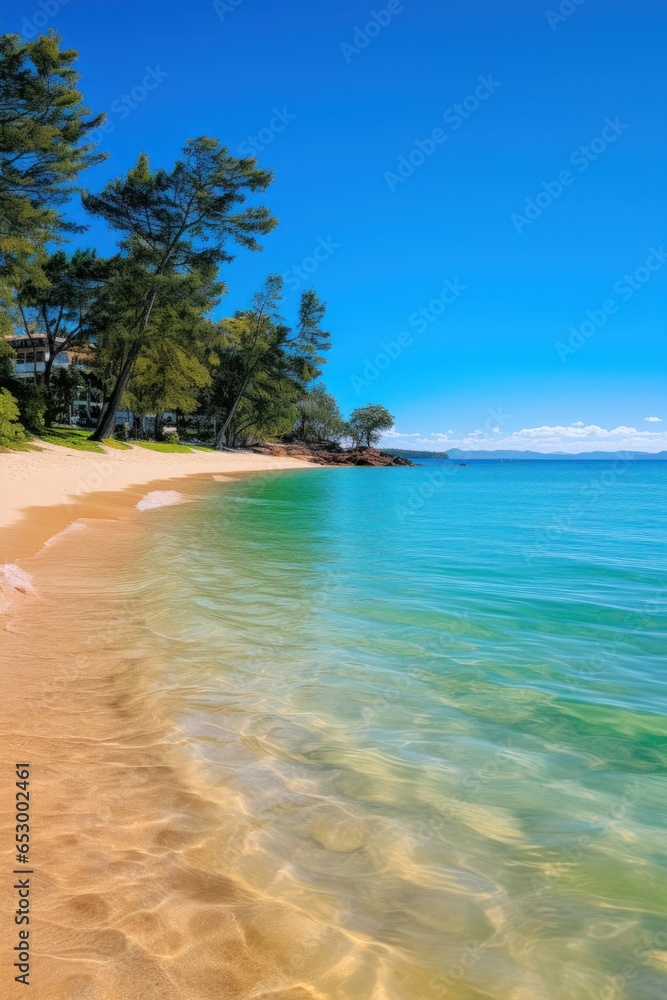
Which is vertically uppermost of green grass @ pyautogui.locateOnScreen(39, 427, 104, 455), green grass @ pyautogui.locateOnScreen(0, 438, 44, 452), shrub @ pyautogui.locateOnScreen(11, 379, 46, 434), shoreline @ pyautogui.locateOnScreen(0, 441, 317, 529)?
shrub @ pyautogui.locateOnScreen(11, 379, 46, 434)

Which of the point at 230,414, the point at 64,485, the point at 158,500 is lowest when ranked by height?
the point at 158,500

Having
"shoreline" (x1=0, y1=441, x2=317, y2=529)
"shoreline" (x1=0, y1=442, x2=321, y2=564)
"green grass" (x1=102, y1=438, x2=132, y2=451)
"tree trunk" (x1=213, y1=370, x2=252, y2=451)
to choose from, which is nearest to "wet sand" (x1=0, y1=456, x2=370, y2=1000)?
"shoreline" (x1=0, y1=442, x2=321, y2=564)

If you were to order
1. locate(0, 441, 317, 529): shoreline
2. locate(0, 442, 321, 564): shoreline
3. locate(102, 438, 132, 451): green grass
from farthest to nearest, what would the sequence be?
locate(102, 438, 132, 451): green grass < locate(0, 441, 317, 529): shoreline < locate(0, 442, 321, 564): shoreline

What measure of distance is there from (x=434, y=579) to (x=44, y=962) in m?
9.19

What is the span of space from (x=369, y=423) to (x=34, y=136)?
322 feet

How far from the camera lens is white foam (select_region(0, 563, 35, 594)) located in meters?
7.34

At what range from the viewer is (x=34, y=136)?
25.6 meters

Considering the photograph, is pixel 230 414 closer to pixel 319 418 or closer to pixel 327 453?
pixel 327 453

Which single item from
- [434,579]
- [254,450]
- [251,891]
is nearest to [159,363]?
[254,450]

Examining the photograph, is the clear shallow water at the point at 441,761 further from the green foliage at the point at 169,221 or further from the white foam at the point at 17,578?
the green foliage at the point at 169,221

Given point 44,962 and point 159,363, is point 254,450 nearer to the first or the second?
point 159,363

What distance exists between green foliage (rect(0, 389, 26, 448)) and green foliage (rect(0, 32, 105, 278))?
6.46 m

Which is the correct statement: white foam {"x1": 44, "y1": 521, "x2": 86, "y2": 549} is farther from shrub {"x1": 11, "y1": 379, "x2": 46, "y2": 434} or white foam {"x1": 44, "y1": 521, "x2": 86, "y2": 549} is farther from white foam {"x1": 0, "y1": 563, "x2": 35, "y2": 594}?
shrub {"x1": 11, "y1": 379, "x2": 46, "y2": 434}

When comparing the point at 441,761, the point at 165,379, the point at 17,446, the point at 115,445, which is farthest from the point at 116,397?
the point at 441,761
